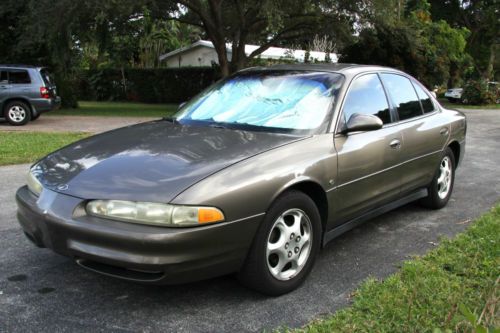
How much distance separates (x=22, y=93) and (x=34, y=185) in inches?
495

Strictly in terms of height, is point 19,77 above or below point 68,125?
above

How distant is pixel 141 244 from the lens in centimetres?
273

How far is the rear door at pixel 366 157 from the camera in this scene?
378cm

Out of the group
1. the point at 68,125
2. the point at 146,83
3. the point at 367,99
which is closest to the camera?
the point at 367,99

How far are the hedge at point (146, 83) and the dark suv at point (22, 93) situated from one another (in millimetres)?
13750

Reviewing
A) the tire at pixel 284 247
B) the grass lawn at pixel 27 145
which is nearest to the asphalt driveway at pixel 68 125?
the grass lawn at pixel 27 145

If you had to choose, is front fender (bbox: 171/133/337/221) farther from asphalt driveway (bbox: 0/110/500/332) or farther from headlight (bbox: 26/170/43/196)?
headlight (bbox: 26/170/43/196)

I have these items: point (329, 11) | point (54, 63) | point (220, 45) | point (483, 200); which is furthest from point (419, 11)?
point (483, 200)

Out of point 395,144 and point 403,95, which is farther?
point 403,95

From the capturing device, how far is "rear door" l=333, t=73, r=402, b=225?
12.4 ft

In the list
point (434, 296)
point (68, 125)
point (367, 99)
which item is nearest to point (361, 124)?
point (367, 99)

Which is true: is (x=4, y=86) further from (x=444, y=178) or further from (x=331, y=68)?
(x=444, y=178)

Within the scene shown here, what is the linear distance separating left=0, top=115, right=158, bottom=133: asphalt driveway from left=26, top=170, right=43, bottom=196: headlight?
33.3 ft

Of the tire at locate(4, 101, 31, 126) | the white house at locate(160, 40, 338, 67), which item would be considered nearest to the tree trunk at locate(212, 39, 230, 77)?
the tire at locate(4, 101, 31, 126)
